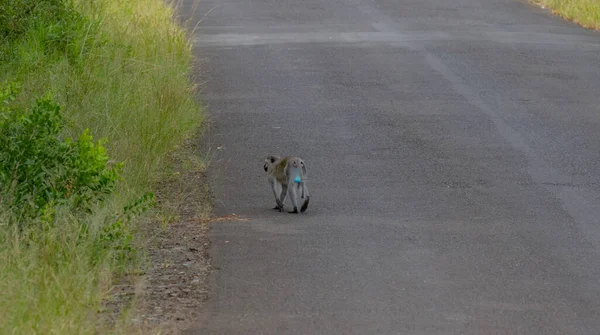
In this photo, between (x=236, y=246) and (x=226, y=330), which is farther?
(x=236, y=246)

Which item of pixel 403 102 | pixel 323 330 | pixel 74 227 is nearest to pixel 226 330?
pixel 323 330

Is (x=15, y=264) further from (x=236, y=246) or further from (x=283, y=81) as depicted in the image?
(x=283, y=81)

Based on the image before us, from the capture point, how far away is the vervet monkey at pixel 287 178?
10.1 metres

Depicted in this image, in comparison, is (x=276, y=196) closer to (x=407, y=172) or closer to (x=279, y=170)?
(x=279, y=170)

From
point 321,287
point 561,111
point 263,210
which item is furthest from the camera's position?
point 561,111

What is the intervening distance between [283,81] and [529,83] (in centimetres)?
337

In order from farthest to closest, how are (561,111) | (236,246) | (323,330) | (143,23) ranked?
1. (143,23)
2. (561,111)
3. (236,246)
4. (323,330)

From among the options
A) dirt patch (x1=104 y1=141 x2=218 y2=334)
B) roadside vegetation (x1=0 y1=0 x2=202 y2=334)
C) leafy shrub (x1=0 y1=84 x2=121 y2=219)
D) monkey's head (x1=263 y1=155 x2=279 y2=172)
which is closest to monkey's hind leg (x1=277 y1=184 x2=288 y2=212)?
monkey's head (x1=263 y1=155 x2=279 y2=172)

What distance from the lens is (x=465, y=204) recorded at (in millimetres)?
10469

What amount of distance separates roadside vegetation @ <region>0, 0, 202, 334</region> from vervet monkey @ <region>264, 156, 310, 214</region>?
3.75 feet

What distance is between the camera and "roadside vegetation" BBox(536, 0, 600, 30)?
21828mm

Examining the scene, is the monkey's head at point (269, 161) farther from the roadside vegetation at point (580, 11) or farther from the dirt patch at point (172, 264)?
the roadside vegetation at point (580, 11)

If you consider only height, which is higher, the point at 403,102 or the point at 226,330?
the point at 226,330

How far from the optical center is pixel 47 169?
873 cm
